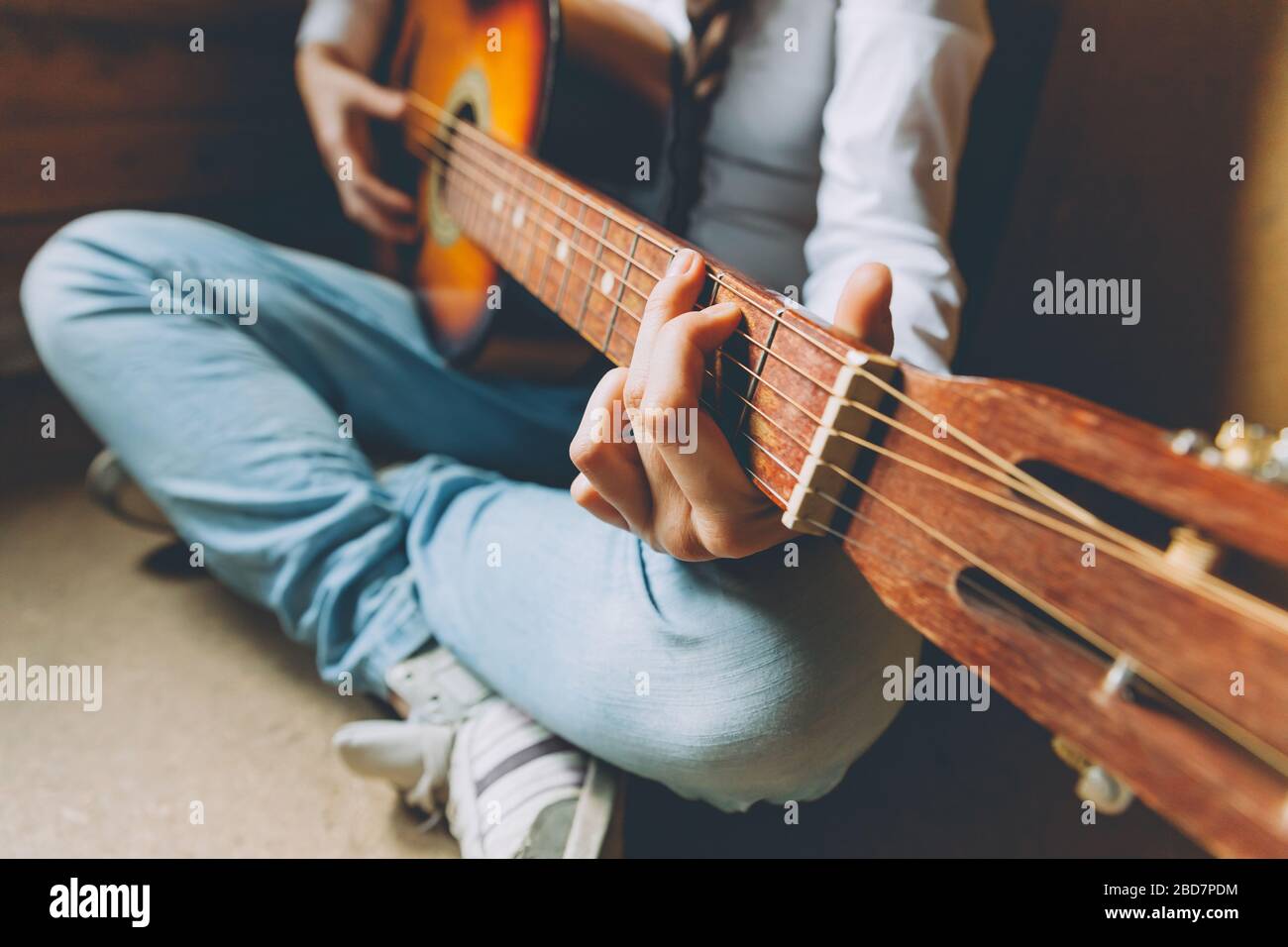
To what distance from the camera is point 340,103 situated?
117 centimetres

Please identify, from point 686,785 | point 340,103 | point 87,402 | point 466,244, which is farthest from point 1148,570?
point 340,103

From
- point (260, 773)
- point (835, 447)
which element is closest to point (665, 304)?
point (835, 447)

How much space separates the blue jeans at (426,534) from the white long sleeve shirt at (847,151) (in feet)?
0.85

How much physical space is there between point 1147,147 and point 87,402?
1100mm

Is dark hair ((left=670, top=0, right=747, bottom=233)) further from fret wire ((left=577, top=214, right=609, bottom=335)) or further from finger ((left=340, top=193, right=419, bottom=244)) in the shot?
finger ((left=340, top=193, right=419, bottom=244))

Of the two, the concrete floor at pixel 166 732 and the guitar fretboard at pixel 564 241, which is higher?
the guitar fretboard at pixel 564 241

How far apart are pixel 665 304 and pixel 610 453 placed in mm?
102

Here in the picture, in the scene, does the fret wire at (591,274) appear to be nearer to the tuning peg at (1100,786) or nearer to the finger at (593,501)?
the finger at (593,501)

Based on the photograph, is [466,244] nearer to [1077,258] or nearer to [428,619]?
[428,619]

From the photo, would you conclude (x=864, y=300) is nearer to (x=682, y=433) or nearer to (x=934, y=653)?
(x=682, y=433)

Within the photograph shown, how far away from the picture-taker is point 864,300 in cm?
48

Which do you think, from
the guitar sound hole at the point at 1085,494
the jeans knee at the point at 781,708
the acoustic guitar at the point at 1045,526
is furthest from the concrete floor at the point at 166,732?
the guitar sound hole at the point at 1085,494

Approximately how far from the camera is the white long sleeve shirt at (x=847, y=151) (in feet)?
2.40

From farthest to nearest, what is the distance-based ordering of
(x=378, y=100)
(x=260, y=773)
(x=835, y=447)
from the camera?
(x=378, y=100) < (x=260, y=773) < (x=835, y=447)
